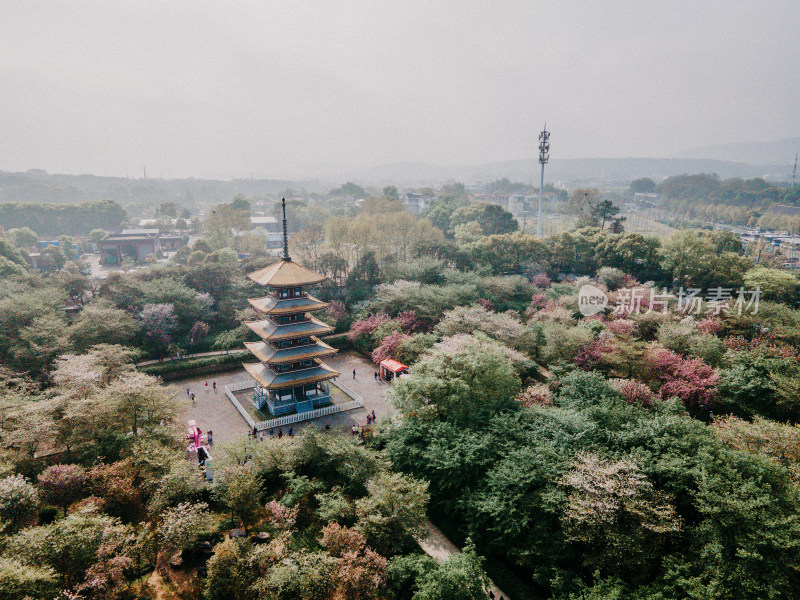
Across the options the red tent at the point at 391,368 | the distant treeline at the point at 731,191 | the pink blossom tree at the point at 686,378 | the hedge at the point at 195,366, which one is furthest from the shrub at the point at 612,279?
the distant treeline at the point at 731,191

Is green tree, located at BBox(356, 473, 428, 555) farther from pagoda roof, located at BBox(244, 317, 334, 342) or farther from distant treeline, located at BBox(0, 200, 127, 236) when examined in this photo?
distant treeline, located at BBox(0, 200, 127, 236)

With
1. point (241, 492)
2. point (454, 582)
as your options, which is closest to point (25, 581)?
point (241, 492)

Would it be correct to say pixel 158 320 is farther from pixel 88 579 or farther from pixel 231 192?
pixel 231 192

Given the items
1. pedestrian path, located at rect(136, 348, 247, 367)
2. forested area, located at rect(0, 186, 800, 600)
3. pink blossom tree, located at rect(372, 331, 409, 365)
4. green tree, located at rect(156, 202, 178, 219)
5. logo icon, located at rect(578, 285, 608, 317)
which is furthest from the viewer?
green tree, located at rect(156, 202, 178, 219)

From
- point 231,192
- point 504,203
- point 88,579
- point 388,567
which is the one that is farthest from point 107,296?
point 231,192

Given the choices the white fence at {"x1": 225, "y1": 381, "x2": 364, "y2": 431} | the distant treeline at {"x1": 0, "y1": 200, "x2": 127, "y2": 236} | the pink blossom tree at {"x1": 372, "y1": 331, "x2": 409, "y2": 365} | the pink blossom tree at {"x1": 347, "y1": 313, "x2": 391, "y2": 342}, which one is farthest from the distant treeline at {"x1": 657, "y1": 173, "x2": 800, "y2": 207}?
the distant treeline at {"x1": 0, "y1": 200, "x2": 127, "y2": 236}

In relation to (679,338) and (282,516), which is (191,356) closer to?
(282,516)
